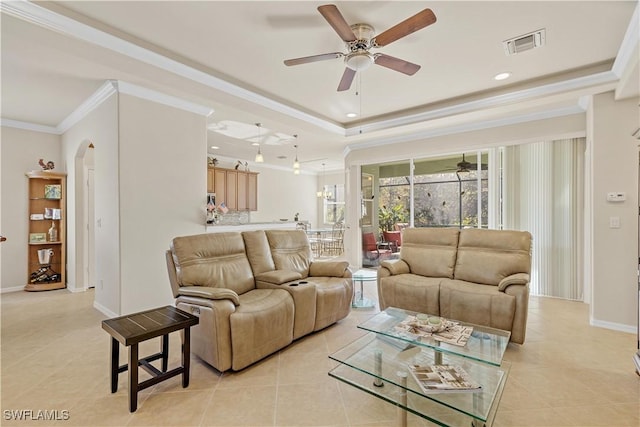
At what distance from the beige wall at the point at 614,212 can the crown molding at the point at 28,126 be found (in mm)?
7694

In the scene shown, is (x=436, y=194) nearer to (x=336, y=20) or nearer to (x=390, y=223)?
(x=390, y=223)

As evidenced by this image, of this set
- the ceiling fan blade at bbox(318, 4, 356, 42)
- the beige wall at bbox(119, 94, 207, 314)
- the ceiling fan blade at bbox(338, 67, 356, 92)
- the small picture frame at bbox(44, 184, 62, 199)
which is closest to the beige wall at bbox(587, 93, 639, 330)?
the ceiling fan blade at bbox(338, 67, 356, 92)

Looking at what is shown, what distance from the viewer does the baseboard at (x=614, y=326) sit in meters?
3.21

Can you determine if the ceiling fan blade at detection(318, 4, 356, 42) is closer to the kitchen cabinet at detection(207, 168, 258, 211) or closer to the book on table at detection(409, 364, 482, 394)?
the book on table at detection(409, 364, 482, 394)

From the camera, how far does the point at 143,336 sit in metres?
1.94

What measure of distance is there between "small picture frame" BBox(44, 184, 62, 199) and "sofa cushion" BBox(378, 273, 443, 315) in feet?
17.4

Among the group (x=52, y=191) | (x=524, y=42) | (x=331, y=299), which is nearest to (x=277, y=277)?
(x=331, y=299)

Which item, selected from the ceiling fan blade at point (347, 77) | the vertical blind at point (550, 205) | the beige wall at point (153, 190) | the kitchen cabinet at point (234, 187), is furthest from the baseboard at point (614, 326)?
the kitchen cabinet at point (234, 187)

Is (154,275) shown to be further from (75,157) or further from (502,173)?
(502,173)

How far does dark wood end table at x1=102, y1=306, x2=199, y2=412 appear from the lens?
6.37 ft

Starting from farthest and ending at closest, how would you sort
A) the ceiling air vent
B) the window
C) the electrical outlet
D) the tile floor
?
A: the window, the electrical outlet, the ceiling air vent, the tile floor

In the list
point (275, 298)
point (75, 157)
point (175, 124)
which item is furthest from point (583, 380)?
point (75, 157)

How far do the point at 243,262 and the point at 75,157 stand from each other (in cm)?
A: 359

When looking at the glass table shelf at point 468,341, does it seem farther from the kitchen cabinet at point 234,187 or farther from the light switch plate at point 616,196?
the kitchen cabinet at point 234,187
